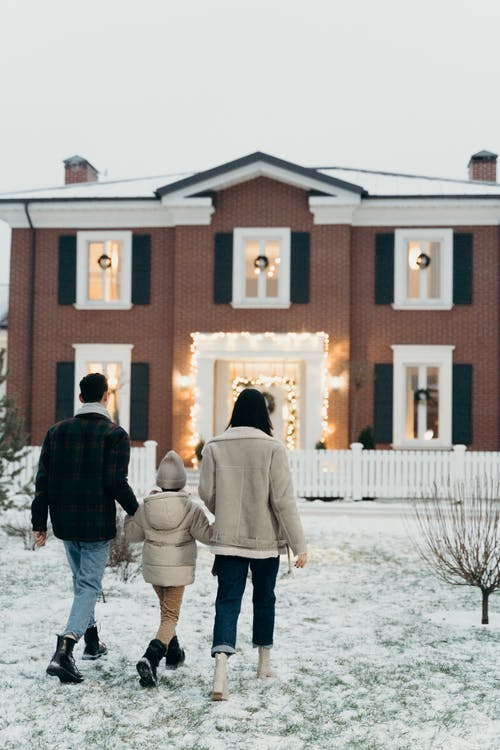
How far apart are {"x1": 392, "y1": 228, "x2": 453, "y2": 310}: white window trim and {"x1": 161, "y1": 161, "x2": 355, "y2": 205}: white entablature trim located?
1607 mm

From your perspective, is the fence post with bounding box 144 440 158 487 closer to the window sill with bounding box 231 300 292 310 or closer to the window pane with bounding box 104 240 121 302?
the window sill with bounding box 231 300 292 310

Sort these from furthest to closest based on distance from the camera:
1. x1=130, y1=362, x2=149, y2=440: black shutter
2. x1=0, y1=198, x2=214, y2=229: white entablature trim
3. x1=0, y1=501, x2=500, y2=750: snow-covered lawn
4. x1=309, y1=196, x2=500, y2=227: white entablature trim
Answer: x1=130, y1=362, x2=149, y2=440: black shutter
x1=0, y1=198, x2=214, y2=229: white entablature trim
x1=309, y1=196, x2=500, y2=227: white entablature trim
x1=0, y1=501, x2=500, y2=750: snow-covered lawn

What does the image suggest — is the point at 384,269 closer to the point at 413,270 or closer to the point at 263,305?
the point at 413,270

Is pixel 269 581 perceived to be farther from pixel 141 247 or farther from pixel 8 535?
pixel 141 247

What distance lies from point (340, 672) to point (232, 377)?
12.6 meters

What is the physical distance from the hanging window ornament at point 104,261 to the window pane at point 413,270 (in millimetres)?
6607

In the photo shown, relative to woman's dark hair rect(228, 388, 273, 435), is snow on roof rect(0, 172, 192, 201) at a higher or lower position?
higher

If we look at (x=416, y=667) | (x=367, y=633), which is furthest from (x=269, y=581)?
(x=367, y=633)

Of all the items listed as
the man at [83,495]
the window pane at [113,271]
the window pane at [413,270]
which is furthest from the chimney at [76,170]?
the man at [83,495]

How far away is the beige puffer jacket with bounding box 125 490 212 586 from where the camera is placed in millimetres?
4945

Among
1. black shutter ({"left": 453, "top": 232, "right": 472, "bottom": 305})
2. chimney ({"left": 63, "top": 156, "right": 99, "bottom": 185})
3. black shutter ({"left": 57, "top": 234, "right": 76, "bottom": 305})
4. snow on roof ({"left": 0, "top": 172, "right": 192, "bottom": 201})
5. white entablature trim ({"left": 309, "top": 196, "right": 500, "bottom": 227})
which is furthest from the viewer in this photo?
chimney ({"left": 63, "top": 156, "right": 99, "bottom": 185})

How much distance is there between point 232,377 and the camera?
17.6 metres

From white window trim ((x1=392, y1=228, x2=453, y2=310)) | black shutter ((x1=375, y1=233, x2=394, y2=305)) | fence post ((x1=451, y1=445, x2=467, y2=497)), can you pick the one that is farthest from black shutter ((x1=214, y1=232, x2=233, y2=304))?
fence post ((x1=451, y1=445, x2=467, y2=497))

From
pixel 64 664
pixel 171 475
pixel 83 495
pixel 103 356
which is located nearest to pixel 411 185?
pixel 103 356
